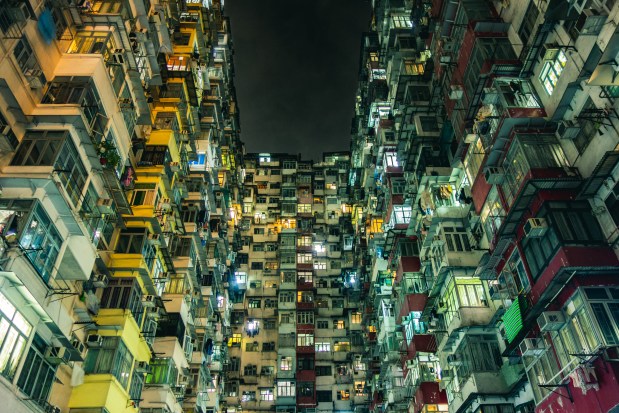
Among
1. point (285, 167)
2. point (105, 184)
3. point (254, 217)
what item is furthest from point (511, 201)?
point (285, 167)

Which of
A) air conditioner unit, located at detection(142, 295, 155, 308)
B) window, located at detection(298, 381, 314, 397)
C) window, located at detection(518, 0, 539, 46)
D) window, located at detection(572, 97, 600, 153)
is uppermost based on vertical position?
window, located at detection(518, 0, 539, 46)

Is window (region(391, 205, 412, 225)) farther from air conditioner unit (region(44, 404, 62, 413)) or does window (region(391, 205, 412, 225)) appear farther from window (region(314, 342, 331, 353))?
air conditioner unit (region(44, 404, 62, 413))

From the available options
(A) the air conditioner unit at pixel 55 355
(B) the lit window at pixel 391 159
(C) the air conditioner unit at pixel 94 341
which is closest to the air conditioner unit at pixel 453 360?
(C) the air conditioner unit at pixel 94 341

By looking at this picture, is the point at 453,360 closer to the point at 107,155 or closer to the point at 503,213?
the point at 503,213

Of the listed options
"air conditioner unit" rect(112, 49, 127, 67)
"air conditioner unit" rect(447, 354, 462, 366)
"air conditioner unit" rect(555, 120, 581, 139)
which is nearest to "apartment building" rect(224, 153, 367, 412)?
"air conditioner unit" rect(447, 354, 462, 366)

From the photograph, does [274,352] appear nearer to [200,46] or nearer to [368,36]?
[200,46]
